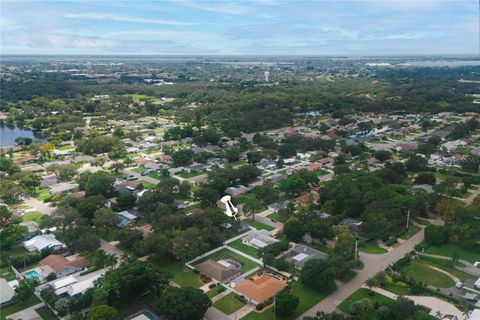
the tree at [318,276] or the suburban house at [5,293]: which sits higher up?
the tree at [318,276]

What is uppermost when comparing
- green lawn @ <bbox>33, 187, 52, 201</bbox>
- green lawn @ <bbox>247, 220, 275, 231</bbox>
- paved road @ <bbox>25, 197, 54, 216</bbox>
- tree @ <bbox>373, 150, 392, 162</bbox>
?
tree @ <bbox>373, 150, 392, 162</bbox>

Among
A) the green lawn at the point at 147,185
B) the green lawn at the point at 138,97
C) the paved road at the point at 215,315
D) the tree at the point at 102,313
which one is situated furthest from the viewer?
the green lawn at the point at 138,97

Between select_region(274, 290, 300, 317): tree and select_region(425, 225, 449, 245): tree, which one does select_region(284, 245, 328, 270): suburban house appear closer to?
select_region(274, 290, 300, 317): tree

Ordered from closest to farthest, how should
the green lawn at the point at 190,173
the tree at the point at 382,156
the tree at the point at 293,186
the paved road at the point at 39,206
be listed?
1. the paved road at the point at 39,206
2. the tree at the point at 293,186
3. the green lawn at the point at 190,173
4. the tree at the point at 382,156

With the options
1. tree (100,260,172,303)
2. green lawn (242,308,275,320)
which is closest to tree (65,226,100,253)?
tree (100,260,172,303)

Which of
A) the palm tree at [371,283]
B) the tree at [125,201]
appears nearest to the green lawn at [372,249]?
the palm tree at [371,283]

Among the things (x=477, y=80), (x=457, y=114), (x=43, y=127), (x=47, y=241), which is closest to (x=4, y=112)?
(x=43, y=127)

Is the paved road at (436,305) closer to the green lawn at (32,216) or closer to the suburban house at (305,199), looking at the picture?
the suburban house at (305,199)
